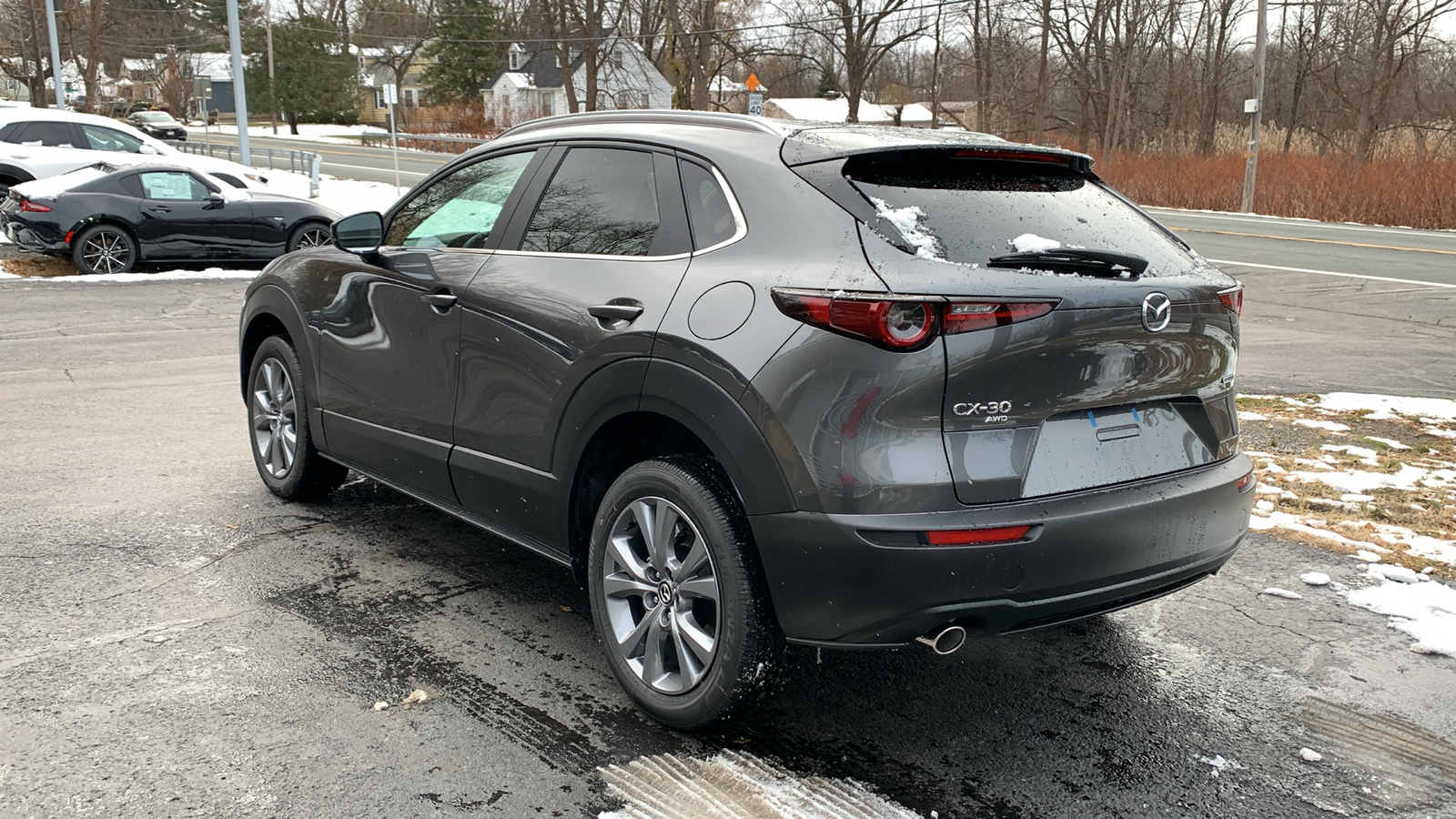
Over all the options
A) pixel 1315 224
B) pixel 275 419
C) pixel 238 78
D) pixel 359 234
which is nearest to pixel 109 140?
pixel 238 78

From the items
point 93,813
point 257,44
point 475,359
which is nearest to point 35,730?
point 93,813

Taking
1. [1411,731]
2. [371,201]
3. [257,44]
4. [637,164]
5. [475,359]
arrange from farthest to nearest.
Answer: [257,44] → [371,201] → [475,359] → [637,164] → [1411,731]

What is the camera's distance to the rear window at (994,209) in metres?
3.14

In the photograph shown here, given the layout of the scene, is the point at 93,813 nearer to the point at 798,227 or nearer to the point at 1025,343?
the point at 798,227

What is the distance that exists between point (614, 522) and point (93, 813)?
5.03ft

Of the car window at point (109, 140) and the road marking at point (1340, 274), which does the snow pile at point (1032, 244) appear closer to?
the road marking at point (1340, 274)

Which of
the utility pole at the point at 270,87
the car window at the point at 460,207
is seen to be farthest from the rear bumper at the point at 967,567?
the utility pole at the point at 270,87

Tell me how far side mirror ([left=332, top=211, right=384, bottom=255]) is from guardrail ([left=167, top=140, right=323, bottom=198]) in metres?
22.7

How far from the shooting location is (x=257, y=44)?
85312mm

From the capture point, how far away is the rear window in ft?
10.3

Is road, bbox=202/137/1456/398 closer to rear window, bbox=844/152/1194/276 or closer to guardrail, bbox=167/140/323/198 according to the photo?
rear window, bbox=844/152/1194/276

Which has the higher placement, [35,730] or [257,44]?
[257,44]

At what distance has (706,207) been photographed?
3473 millimetres

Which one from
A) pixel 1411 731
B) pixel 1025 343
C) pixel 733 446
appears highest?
pixel 1025 343
